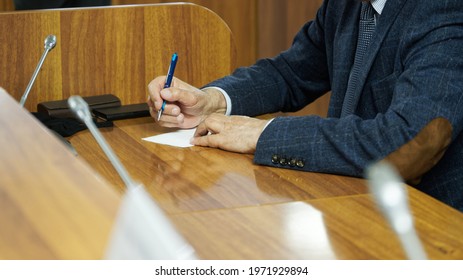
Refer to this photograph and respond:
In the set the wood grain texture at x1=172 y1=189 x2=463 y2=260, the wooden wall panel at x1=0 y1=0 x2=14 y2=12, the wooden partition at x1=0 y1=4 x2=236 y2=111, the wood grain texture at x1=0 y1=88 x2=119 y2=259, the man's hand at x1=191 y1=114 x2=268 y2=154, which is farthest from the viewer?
the wooden wall panel at x1=0 y1=0 x2=14 y2=12

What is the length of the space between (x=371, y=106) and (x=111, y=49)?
72 cm

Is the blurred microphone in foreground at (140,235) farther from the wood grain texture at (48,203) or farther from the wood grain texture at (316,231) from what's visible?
the wood grain texture at (316,231)

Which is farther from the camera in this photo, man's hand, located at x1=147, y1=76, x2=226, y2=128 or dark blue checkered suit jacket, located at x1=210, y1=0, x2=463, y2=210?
man's hand, located at x1=147, y1=76, x2=226, y2=128

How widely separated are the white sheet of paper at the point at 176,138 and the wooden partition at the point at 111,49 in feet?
1.32

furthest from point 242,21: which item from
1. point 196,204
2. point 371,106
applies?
point 196,204

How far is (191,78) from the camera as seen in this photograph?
226 centimetres

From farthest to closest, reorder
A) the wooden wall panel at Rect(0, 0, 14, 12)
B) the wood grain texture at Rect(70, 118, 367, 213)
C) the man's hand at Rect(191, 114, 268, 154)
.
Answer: the wooden wall panel at Rect(0, 0, 14, 12) < the man's hand at Rect(191, 114, 268, 154) < the wood grain texture at Rect(70, 118, 367, 213)

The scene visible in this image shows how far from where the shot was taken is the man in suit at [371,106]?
60.8 inches

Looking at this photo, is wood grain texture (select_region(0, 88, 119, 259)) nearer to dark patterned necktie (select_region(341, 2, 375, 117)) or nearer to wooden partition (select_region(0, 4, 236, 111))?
dark patterned necktie (select_region(341, 2, 375, 117))

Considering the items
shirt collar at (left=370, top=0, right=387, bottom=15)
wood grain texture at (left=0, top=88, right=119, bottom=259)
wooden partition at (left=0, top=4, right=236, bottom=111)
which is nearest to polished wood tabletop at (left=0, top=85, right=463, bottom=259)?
wood grain texture at (left=0, top=88, right=119, bottom=259)

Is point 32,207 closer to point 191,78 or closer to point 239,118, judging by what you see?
point 239,118

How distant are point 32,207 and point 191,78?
1461mm

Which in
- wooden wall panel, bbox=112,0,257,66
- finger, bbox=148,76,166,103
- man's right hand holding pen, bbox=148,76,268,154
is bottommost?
wooden wall panel, bbox=112,0,257,66

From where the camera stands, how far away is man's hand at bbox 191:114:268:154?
1.64 m
